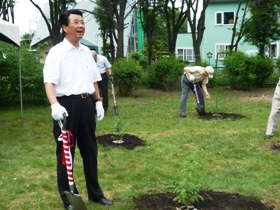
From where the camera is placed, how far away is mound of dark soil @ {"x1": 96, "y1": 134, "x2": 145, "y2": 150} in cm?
784

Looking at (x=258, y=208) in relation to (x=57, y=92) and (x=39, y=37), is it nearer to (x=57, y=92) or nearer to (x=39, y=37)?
(x=57, y=92)

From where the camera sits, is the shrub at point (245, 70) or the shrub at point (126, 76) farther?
the shrub at point (245, 70)

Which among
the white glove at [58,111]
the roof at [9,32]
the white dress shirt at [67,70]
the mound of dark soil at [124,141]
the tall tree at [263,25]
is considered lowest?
the mound of dark soil at [124,141]

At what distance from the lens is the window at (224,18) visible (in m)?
40.4

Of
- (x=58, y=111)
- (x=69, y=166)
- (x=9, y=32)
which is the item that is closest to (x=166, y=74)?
(x=9, y=32)

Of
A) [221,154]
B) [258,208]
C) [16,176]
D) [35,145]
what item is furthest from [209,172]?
[35,145]

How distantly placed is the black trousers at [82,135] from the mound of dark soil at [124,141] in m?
2.99

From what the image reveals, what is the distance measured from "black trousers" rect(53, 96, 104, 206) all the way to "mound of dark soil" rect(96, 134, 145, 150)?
Answer: 299cm

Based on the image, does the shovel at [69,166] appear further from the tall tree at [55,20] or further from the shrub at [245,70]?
the tall tree at [55,20]

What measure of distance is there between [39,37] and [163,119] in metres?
38.8

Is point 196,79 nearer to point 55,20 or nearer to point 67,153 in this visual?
point 67,153

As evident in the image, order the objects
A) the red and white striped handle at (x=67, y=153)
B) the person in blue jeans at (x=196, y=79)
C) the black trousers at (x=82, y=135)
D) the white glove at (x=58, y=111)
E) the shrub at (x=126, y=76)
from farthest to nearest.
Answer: the shrub at (x=126, y=76) < the person in blue jeans at (x=196, y=79) < the black trousers at (x=82, y=135) < the red and white striped handle at (x=67, y=153) < the white glove at (x=58, y=111)

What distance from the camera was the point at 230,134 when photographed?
886cm

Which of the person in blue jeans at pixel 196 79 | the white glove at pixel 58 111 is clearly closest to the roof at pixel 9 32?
the person in blue jeans at pixel 196 79
